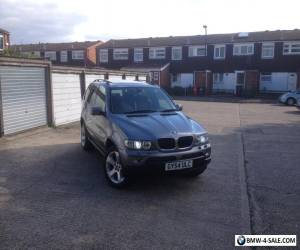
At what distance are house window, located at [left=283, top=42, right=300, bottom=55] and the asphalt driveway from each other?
29933mm

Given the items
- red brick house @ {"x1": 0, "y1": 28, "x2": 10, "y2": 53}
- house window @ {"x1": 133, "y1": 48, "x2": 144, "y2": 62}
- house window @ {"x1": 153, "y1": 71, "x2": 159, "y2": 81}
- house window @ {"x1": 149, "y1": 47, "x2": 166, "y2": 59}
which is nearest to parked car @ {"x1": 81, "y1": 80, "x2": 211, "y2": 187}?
house window @ {"x1": 153, "y1": 71, "x2": 159, "y2": 81}

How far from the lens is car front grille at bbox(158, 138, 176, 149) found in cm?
548

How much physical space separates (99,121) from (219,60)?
111 feet

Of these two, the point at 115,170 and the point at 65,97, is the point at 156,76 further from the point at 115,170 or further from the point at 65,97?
the point at 115,170

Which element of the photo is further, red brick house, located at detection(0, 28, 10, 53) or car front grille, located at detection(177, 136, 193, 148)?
red brick house, located at detection(0, 28, 10, 53)

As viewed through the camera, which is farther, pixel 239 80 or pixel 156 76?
pixel 156 76

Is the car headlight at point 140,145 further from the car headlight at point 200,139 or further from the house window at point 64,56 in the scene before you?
the house window at point 64,56

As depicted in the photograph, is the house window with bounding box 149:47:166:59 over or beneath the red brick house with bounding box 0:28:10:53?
beneath

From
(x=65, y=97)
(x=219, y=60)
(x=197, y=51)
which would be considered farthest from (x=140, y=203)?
(x=197, y=51)

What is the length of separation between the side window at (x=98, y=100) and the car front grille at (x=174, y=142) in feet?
6.06

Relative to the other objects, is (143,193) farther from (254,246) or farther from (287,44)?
(287,44)

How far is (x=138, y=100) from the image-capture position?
6949 mm

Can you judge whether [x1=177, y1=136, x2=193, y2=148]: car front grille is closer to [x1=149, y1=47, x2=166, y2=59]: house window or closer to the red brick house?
the red brick house

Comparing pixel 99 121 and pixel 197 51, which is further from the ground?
pixel 197 51
